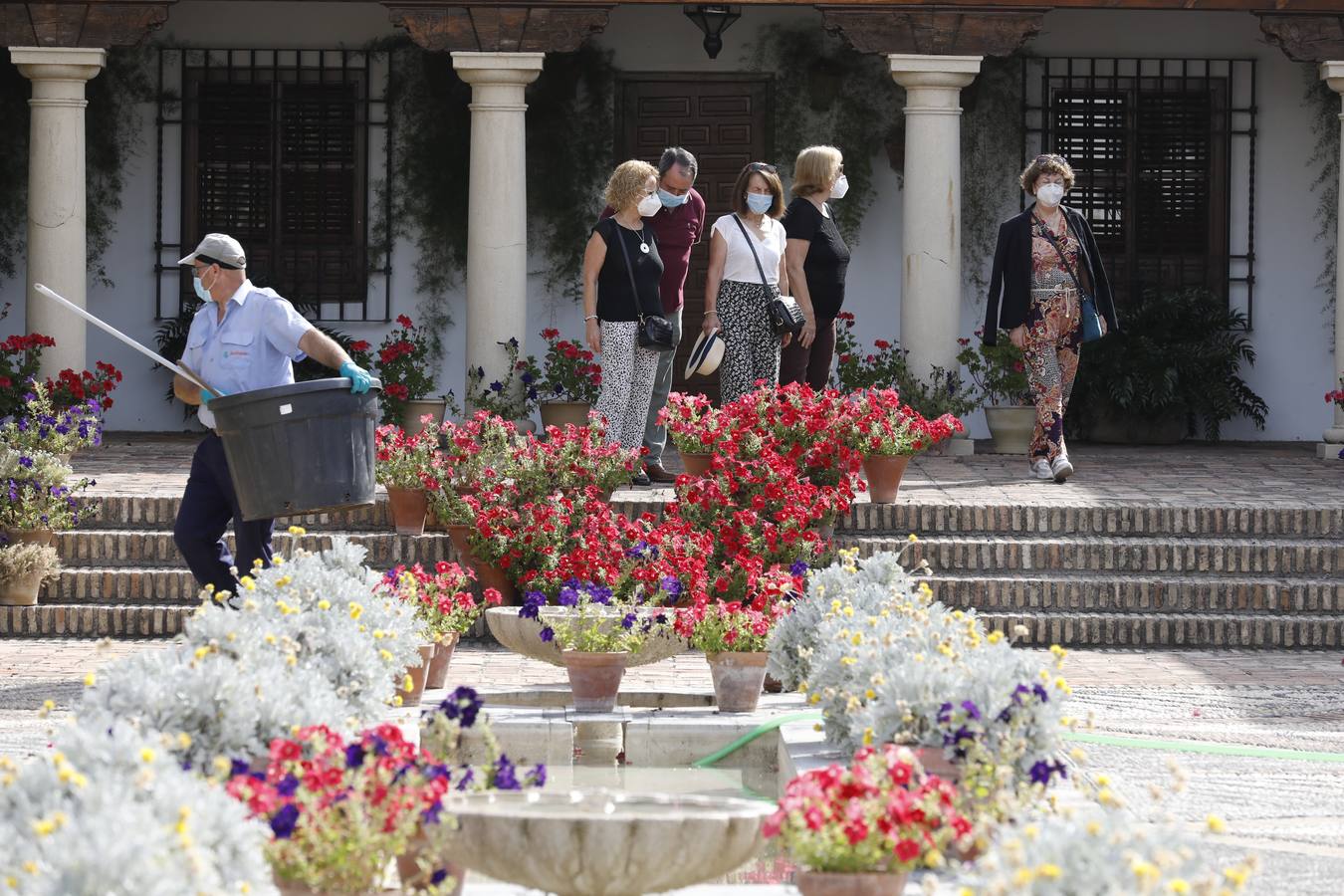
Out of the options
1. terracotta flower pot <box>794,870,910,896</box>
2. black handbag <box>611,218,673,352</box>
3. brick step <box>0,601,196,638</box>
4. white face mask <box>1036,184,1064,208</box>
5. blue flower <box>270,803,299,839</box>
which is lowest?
brick step <box>0,601,196,638</box>

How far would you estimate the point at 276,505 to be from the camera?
7191 mm

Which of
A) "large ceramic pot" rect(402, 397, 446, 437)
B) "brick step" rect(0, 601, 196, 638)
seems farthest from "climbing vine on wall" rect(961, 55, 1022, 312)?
"brick step" rect(0, 601, 196, 638)

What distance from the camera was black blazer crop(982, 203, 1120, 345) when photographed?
35.3ft

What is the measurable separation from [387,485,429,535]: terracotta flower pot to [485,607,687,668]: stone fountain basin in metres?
2.26

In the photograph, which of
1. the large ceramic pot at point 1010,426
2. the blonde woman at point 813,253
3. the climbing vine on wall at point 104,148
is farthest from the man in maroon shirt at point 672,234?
the climbing vine on wall at point 104,148

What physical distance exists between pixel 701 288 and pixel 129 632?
20.8 feet

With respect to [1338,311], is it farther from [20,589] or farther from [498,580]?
[20,589]

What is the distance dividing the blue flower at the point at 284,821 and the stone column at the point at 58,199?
31.1ft

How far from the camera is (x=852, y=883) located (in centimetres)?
419

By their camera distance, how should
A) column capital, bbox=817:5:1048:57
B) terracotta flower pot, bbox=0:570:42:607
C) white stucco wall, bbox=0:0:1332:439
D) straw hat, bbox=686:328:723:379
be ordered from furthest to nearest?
white stucco wall, bbox=0:0:1332:439 < column capital, bbox=817:5:1048:57 < straw hat, bbox=686:328:723:379 < terracotta flower pot, bbox=0:570:42:607

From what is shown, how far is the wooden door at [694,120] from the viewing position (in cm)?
1489

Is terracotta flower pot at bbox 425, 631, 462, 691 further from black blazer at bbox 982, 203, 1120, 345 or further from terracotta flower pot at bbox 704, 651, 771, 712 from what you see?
black blazer at bbox 982, 203, 1120, 345

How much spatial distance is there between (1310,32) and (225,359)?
8148 mm

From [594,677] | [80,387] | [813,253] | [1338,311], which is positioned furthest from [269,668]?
[1338,311]
